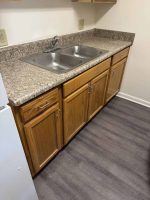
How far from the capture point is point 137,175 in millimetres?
1467

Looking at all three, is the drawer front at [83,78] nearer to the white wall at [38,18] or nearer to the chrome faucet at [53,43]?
the chrome faucet at [53,43]

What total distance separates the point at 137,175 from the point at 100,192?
400 millimetres

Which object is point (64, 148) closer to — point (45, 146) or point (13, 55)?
point (45, 146)

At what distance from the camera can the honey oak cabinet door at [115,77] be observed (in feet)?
6.68

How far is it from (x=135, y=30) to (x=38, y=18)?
50.1 inches

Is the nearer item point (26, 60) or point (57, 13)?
point (26, 60)

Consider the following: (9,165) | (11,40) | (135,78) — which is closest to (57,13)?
(11,40)

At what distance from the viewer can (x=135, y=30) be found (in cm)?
206

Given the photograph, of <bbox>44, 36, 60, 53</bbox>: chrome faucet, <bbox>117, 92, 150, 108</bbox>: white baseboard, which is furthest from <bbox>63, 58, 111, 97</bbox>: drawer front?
<bbox>117, 92, 150, 108</bbox>: white baseboard

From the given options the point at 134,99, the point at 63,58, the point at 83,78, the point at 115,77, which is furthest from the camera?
the point at 134,99

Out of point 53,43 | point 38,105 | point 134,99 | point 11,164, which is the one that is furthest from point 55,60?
point 134,99

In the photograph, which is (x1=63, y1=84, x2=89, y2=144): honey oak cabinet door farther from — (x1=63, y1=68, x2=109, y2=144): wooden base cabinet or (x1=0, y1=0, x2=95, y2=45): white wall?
(x1=0, y1=0, x2=95, y2=45): white wall

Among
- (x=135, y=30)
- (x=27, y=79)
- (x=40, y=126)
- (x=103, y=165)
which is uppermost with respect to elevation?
(x=135, y=30)

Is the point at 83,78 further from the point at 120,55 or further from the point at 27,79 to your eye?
the point at 120,55
